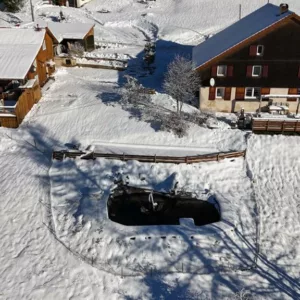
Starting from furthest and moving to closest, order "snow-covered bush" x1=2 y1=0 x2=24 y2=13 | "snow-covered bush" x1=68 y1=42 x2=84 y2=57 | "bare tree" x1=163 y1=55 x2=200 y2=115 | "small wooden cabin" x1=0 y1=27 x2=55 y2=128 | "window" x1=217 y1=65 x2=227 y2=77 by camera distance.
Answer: "snow-covered bush" x1=2 y1=0 x2=24 y2=13 → "snow-covered bush" x1=68 y1=42 x2=84 y2=57 → "window" x1=217 y1=65 x2=227 y2=77 → "bare tree" x1=163 y1=55 x2=200 y2=115 → "small wooden cabin" x1=0 y1=27 x2=55 y2=128

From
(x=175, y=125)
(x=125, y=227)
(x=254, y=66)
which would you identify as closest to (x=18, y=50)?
(x=175, y=125)

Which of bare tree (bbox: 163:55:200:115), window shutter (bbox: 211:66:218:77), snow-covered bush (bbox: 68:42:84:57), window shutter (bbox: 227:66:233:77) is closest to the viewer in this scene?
bare tree (bbox: 163:55:200:115)

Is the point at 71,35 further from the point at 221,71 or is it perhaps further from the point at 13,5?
the point at 13,5

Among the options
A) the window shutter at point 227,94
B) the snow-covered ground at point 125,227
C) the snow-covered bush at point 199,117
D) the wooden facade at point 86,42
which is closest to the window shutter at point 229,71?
the window shutter at point 227,94

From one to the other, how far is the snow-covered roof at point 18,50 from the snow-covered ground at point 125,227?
365 cm

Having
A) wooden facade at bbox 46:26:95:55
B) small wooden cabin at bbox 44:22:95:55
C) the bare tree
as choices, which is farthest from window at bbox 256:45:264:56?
wooden facade at bbox 46:26:95:55

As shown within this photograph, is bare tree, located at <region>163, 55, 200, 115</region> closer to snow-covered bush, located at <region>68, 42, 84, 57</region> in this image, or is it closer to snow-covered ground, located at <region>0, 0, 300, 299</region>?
snow-covered ground, located at <region>0, 0, 300, 299</region>

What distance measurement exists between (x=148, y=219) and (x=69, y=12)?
51.4m

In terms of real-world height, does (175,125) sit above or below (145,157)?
above

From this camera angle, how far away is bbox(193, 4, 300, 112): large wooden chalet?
109ft

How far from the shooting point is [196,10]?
68.1 meters

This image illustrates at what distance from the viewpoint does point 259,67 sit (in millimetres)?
34531

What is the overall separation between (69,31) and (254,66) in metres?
26.0

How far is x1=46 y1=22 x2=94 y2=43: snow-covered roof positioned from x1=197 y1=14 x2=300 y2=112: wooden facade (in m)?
21.0
